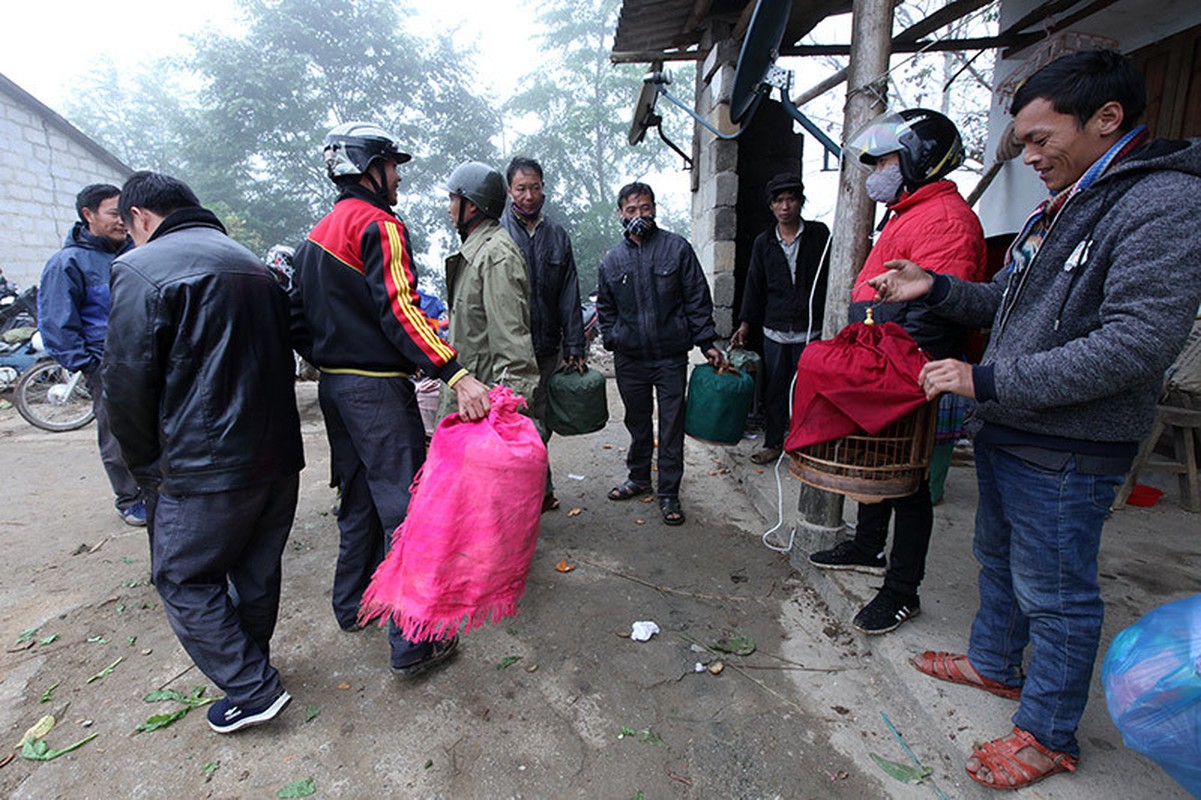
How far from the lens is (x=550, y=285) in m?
3.82

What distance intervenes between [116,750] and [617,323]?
3300 millimetres

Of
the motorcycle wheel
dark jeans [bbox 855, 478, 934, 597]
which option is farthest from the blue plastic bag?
the motorcycle wheel

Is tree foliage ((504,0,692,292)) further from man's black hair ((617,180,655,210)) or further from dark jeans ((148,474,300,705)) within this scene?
dark jeans ((148,474,300,705))

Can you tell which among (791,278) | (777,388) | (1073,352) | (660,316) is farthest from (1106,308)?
(777,388)

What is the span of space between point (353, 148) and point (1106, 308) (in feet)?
8.29

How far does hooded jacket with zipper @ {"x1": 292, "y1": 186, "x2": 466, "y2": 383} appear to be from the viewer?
218 cm

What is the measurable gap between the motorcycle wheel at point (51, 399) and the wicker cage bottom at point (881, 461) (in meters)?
8.22

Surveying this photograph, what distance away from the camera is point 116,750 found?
6.91 ft

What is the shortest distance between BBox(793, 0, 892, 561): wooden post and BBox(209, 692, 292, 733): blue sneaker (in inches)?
104

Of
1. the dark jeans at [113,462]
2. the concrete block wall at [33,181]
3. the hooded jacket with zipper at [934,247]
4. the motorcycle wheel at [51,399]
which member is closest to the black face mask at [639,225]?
A: the hooded jacket with zipper at [934,247]

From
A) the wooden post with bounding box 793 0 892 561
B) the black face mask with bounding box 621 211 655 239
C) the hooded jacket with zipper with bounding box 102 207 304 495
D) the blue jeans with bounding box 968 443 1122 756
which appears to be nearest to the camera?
the blue jeans with bounding box 968 443 1122 756

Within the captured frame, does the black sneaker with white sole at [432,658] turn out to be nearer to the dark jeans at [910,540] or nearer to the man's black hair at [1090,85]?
the dark jeans at [910,540]

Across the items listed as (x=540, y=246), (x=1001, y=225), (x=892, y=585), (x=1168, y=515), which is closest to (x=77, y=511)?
(x=540, y=246)

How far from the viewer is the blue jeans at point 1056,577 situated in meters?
1.62
